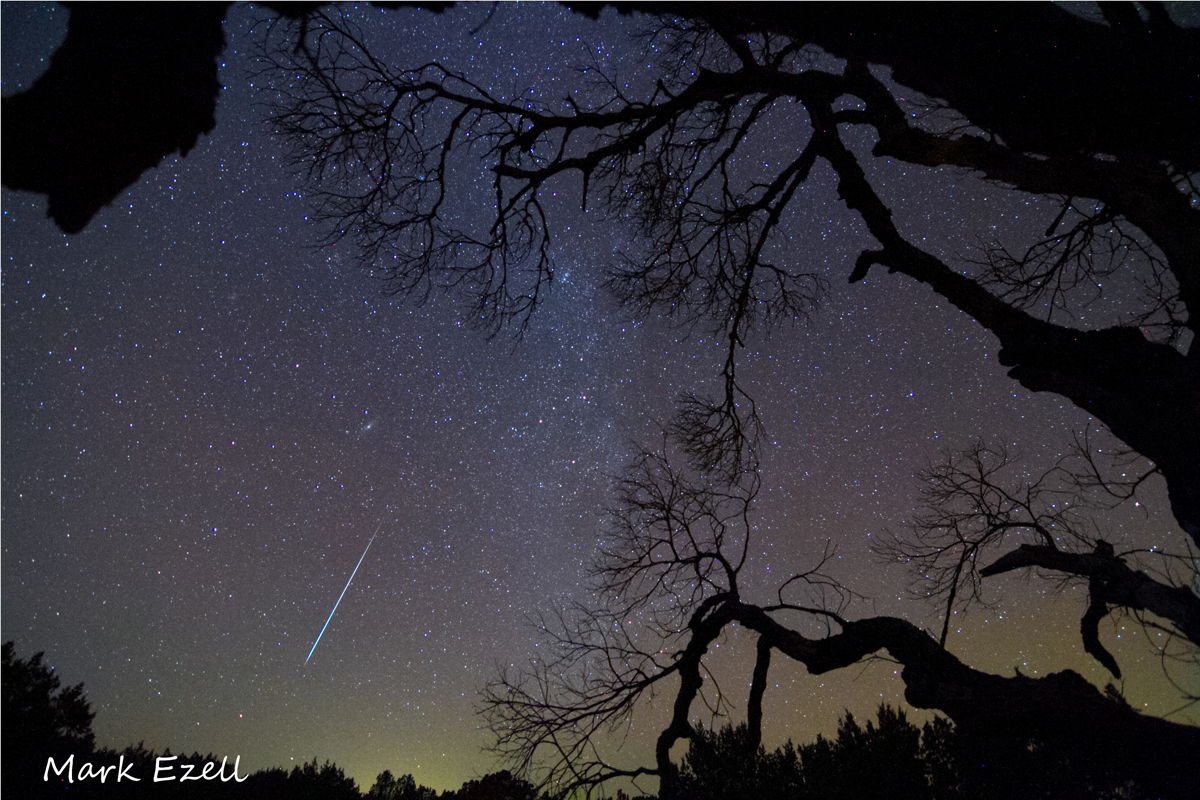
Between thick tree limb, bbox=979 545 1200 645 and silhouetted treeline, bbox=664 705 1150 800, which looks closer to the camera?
thick tree limb, bbox=979 545 1200 645

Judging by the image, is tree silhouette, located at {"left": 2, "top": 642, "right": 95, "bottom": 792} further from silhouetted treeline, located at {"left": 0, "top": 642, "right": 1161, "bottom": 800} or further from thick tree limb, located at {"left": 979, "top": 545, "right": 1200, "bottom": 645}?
thick tree limb, located at {"left": 979, "top": 545, "right": 1200, "bottom": 645}

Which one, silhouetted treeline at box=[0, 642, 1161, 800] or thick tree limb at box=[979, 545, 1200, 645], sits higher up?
thick tree limb at box=[979, 545, 1200, 645]

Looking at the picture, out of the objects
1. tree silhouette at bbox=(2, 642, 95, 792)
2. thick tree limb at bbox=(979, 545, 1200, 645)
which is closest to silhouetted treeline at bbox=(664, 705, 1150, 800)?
thick tree limb at bbox=(979, 545, 1200, 645)

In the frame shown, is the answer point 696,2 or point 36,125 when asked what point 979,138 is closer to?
point 696,2

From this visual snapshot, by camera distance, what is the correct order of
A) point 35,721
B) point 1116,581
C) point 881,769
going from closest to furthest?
point 1116,581 → point 881,769 → point 35,721

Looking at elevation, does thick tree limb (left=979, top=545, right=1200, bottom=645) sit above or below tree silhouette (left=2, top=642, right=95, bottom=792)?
above

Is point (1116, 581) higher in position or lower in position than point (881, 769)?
higher

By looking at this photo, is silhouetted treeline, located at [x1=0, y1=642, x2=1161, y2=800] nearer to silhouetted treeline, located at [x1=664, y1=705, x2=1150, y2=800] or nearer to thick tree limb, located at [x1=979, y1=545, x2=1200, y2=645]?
silhouetted treeline, located at [x1=664, y1=705, x2=1150, y2=800]

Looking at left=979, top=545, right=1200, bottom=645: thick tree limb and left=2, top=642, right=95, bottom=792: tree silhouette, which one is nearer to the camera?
left=979, top=545, right=1200, bottom=645: thick tree limb

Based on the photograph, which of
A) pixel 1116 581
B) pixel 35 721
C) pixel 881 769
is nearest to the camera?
pixel 1116 581

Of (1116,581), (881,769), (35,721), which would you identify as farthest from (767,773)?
(35,721)

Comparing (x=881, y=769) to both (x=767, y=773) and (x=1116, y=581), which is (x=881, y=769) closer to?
(x=767, y=773)

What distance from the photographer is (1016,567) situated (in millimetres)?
5414

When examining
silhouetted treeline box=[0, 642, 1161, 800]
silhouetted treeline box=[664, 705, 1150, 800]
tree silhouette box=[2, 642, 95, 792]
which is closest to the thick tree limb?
silhouetted treeline box=[0, 642, 1161, 800]
